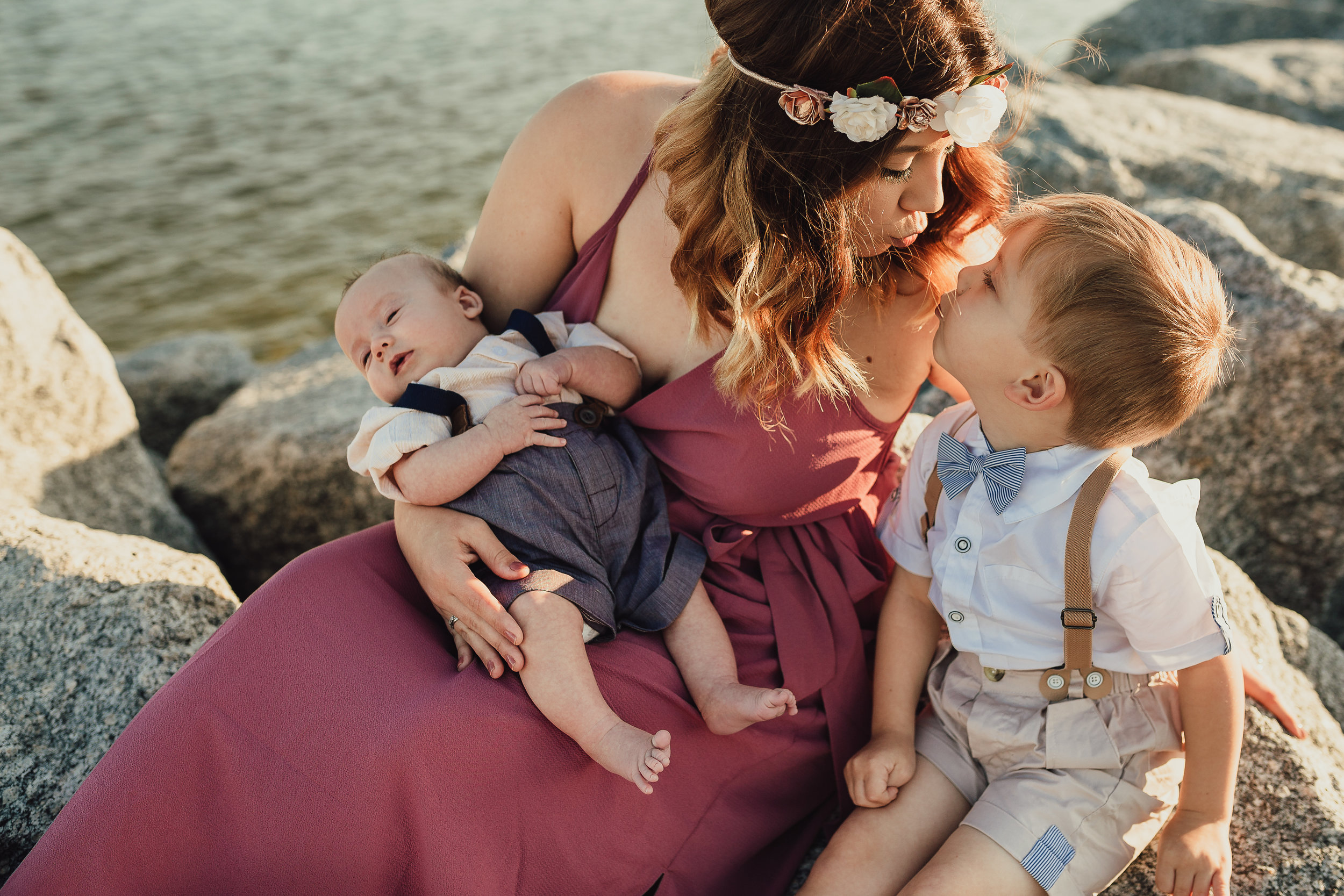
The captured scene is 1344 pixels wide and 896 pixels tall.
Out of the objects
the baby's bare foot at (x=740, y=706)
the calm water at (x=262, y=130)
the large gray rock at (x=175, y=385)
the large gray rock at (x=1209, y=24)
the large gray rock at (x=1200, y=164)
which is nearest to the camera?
the baby's bare foot at (x=740, y=706)

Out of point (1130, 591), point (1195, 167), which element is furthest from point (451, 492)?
point (1195, 167)

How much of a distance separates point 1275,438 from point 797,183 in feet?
5.68

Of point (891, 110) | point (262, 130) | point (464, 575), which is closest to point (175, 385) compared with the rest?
point (464, 575)

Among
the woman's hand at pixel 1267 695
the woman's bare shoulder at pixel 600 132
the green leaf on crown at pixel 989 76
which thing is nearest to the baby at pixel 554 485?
the woman's bare shoulder at pixel 600 132

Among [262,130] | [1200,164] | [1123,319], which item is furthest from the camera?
[262,130]

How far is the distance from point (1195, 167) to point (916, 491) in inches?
105

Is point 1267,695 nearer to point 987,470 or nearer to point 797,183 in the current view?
point 987,470

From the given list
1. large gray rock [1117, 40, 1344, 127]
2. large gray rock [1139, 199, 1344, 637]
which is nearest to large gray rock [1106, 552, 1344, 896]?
large gray rock [1139, 199, 1344, 637]

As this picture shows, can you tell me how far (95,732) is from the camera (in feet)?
6.25

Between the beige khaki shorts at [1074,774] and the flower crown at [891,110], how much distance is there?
1006 mm

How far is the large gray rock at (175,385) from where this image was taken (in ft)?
14.1

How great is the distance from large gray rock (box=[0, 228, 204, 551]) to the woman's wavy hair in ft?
6.89

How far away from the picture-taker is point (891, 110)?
1546 mm

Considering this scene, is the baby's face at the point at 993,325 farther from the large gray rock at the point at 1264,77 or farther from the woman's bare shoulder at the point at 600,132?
the large gray rock at the point at 1264,77
